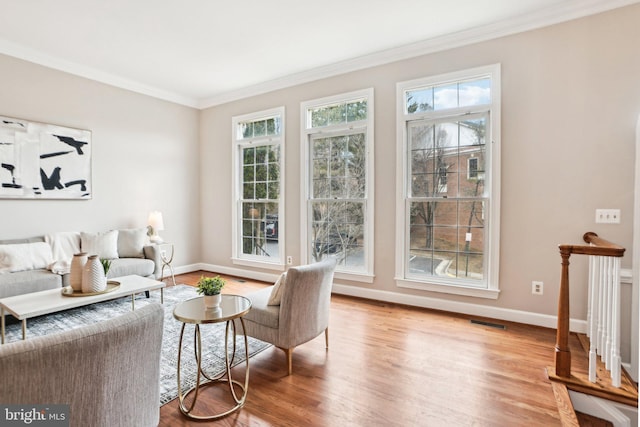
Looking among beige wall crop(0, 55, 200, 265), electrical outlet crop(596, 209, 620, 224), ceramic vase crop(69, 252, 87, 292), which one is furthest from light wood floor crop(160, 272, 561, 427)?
beige wall crop(0, 55, 200, 265)

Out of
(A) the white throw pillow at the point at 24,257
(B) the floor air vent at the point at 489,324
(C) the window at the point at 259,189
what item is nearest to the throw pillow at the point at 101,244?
(A) the white throw pillow at the point at 24,257

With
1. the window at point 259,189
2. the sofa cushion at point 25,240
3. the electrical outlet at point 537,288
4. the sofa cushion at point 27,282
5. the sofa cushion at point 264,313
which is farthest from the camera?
the window at point 259,189

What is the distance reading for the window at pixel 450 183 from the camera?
341 cm

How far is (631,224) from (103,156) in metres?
6.05

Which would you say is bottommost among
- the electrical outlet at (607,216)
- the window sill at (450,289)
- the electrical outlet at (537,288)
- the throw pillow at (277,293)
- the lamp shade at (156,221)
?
the window sill at (450,289)

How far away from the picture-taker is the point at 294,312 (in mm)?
2305

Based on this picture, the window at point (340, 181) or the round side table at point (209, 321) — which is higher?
the window at point (340, 181)

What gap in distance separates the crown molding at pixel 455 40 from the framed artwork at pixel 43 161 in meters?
2.52

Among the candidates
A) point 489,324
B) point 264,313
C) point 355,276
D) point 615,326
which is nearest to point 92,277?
point 264,313

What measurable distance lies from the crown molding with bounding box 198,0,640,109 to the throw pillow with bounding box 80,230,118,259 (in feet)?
9.54

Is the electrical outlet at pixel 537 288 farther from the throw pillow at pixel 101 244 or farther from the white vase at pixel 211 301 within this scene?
the throw pillow at pixel 101 244

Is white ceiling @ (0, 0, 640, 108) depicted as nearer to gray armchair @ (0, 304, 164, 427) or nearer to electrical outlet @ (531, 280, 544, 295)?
electrical outlet @ (531, 280, 544, 295)

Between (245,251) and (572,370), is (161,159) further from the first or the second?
(572,370)

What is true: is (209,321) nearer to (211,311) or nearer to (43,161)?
(211,311)
